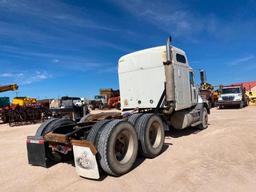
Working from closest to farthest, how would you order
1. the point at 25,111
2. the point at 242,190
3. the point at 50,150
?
the point at 242,190, the point at 50,150, the point at 25,111

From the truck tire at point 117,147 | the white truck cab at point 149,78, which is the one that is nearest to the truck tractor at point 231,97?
the white truck cab at point 149,78

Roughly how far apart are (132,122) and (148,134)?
532 millimetres

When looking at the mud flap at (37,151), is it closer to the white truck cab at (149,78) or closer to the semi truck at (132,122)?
the semi truck at (132,122)

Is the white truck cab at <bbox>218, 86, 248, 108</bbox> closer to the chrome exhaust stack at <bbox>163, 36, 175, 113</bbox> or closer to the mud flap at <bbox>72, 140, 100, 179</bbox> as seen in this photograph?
the chrome exhaust stack at <bbox>163, 36, 175, 113</bbox>

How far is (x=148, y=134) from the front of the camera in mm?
5973

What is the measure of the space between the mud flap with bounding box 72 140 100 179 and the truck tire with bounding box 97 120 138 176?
17 centimetres

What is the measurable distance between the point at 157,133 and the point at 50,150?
2943mm

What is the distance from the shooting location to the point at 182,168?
5047mm

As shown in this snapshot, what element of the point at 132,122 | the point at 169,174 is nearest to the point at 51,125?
the point at 132,122

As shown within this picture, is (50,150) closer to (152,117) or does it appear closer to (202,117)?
(152,117)

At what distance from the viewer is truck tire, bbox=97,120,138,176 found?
4.49 metres

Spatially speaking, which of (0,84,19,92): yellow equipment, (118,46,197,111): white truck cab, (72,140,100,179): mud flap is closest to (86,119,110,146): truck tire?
(72,140,100,179): mud flap

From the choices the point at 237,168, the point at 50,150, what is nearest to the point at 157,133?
the point at 237,168

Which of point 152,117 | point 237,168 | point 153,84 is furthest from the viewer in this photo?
point 153,84
